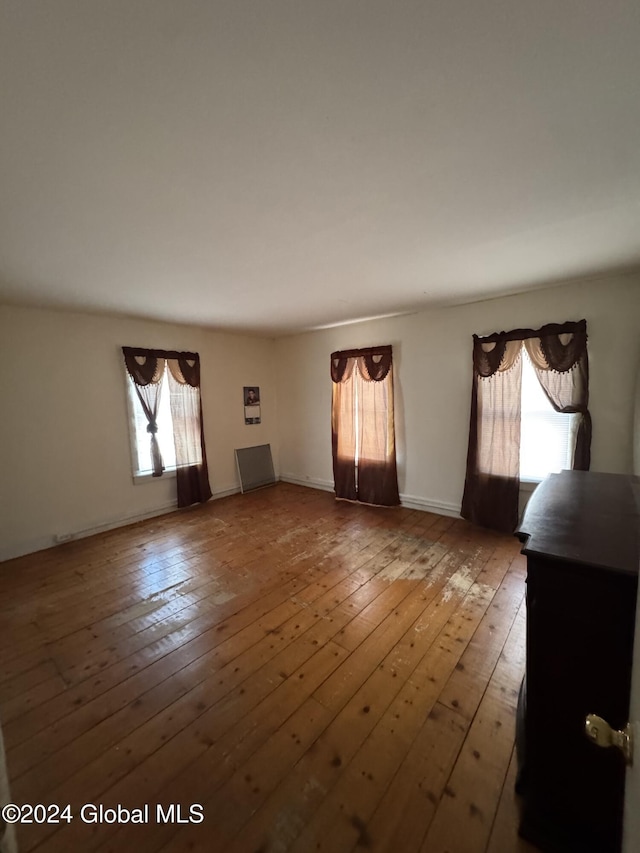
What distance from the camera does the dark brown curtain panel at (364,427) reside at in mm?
4141

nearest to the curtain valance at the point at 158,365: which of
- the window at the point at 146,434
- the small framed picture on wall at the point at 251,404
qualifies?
the window at the point at 146,434

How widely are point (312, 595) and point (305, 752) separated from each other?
108 cm

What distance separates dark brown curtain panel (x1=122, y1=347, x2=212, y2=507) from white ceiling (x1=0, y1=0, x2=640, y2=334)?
1.75 meters

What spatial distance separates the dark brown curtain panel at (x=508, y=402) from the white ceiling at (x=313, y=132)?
886mm

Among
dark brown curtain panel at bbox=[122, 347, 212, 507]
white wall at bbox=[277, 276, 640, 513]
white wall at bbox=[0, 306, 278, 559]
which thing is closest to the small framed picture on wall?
white wall at bbox=[277, 276, 640, 513]

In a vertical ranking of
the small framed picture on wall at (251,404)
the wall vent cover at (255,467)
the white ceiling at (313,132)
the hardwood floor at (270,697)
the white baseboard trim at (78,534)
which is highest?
the white ceiling at (313,132)

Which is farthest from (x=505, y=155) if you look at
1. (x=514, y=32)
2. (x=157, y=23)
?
(x=157, y=23)

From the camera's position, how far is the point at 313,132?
1143mm

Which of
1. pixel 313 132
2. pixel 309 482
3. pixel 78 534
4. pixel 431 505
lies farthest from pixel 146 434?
pixel 313 132

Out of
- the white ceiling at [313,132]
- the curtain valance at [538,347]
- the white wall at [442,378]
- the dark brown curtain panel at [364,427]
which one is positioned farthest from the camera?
the dark brown curtain panel at [364,427]

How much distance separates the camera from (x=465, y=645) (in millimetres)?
1938

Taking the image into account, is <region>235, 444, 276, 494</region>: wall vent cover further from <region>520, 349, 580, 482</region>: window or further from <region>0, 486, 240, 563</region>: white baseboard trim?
Answer: <region>520, 349, 580, 482</region>: window

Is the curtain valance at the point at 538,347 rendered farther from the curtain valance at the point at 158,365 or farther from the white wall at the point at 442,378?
the curtain valance at the point at 158,365

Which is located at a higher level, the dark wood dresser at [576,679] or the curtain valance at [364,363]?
the curtain valance at [364,363]
